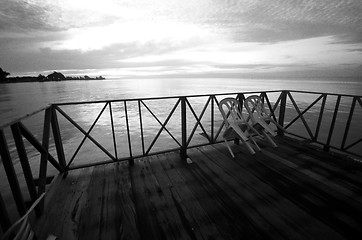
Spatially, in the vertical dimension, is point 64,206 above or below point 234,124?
below

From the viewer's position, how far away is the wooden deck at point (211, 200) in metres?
2.05

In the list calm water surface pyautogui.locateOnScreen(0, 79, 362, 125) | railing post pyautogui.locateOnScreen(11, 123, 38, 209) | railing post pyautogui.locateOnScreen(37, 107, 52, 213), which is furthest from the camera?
calm water surface pyautogui.locateOnScreen(0, 79, 362, 125)

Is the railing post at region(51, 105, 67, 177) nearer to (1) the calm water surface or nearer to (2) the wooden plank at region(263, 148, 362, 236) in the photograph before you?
(1) the calm water surface

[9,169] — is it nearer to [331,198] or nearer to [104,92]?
[331,198]

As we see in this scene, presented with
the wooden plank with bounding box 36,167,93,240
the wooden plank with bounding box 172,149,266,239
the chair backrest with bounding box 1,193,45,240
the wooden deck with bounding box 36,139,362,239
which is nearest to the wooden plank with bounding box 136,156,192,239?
the wooden deck with bounding box 36,139,362,239

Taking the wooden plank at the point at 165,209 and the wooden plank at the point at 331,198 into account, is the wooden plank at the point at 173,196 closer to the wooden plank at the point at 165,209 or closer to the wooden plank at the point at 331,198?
the wooden plank at the point at 165,209

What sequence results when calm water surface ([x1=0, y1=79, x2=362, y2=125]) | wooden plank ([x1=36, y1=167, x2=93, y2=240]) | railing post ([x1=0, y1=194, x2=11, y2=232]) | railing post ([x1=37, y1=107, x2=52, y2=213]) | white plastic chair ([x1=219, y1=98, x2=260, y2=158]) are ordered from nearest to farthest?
1. railing post ([x1=0, y1=194, x2=11, y2=232])
2. wooden plank ([x1=36, y1=167, x2=93, y2=240])
3. railing post ([x1=37, y1=107, x2=52, y2=213])
4. white plastic chair ([x1=219, y1=98, x2=260, y2=158])
5. calm water surface ([x1=0, y1=79, x2=362, y2=125])

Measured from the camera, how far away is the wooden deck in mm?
2049

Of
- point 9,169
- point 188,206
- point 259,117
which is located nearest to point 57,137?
point 9,169

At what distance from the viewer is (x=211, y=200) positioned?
8.39 feet

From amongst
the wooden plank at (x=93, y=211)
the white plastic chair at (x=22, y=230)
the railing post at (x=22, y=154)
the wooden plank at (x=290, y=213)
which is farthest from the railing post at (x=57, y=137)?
the wooden plank at (x=290, y=213)

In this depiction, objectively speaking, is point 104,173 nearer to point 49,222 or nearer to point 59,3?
point 49,222

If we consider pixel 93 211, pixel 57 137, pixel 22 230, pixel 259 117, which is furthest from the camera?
pixel 259 117

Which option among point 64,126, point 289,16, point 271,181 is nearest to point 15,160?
point 64,126
